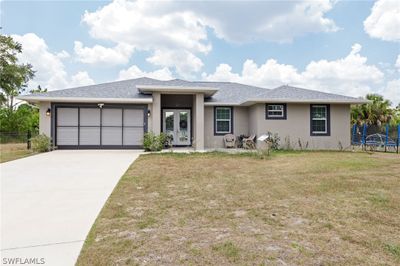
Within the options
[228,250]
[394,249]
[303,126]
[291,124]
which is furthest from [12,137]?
[394,249]

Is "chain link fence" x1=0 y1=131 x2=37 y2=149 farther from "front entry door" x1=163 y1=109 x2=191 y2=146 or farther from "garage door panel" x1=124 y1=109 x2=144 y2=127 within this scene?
"front entry door" x1=163 y1=109 x2=191 y2=146

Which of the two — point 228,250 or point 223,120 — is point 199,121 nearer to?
point 223,120

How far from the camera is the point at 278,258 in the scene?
288 centimetres

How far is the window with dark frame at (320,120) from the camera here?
14797 mm

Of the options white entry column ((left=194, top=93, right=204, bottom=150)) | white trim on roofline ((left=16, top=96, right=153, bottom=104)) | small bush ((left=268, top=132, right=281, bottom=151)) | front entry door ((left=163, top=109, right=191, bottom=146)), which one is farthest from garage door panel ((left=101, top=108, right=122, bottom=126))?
small bush ((left=268, top=132, right=281, bottom=151))

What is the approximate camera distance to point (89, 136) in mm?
14477

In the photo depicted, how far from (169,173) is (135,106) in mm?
7671

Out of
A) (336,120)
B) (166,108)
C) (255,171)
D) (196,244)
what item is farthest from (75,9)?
(336,120)

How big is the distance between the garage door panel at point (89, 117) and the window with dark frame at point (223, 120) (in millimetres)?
6911

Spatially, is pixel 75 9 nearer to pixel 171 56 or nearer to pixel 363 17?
pixel 171 56

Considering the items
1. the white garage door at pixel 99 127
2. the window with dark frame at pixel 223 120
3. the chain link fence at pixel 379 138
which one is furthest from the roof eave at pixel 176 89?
the chain link fence at pixel 379 138

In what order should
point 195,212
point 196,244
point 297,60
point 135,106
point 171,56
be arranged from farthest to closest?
point 171,56, point 297,60, point 135,106, point 195,212, point 196,244

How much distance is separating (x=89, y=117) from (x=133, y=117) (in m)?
2.40

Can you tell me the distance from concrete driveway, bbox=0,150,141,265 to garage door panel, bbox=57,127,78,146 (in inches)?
216
